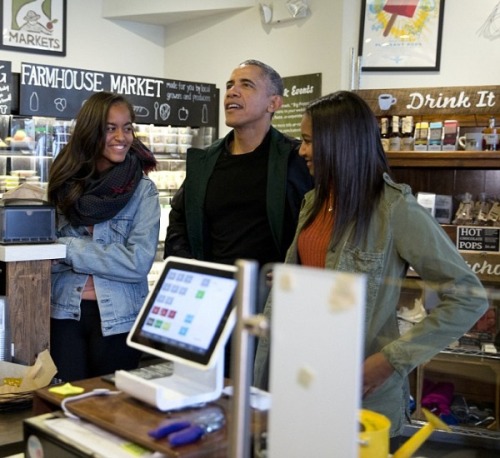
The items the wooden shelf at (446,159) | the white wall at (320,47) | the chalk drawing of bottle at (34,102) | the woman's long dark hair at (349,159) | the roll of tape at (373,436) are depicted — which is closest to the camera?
the roll of tape at (373,436)

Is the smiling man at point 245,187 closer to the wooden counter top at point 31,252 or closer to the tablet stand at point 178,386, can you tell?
the wooden counter top at point 31,252

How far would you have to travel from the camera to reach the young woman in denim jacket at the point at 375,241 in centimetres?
153

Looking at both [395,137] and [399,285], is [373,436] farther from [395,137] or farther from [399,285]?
[395,137]

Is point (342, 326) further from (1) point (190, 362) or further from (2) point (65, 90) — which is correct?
(2) point (65, 90)

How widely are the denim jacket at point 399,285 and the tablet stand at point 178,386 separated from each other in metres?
0.10

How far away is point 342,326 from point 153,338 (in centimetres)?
73

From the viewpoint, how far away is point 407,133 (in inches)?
150

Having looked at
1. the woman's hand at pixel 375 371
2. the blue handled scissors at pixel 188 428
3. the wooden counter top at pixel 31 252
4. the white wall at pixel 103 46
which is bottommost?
the blue handled scissors at pixel 188 428

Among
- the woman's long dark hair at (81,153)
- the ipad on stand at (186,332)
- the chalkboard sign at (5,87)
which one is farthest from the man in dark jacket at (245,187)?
the chalkboard sign at (5,87)

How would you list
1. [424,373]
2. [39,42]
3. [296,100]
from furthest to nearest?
[39,42] → [296,100] → [424,373]

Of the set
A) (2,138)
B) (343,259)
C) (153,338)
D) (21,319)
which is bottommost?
(21,319)

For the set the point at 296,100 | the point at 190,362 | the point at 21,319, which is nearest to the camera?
the point at 190,362

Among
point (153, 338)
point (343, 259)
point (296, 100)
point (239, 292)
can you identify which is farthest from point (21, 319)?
point (296, 100)

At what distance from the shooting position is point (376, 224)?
67.5 inches
